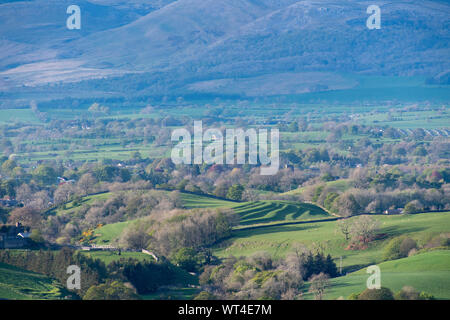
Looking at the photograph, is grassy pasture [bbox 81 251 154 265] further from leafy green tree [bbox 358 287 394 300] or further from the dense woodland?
leafy green tree [bbox 358 287 394 300]

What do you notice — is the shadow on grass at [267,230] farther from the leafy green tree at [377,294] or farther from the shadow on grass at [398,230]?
the leafy green tree at [377,294]

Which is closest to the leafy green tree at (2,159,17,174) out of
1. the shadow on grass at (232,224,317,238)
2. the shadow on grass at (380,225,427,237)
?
the shadow on grass at (232,224,317,238)

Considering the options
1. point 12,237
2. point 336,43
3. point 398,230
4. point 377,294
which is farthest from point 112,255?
point 336,43

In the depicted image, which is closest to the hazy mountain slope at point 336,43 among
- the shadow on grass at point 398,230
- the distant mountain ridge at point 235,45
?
the distant mountain ridge at point 235,45

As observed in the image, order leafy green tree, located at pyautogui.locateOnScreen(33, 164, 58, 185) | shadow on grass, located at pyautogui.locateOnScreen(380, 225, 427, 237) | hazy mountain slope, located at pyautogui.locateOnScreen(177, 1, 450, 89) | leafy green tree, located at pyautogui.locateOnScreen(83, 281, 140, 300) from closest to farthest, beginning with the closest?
leafy green tree, located at pyautogui.locateOnScreen(83, 281, 140, 300) < shadow on grass, located at pyautogui.locateOnScreen(380, 225, 427, 237) < leafy green tree, located at pyautogui.locateOnScreen(33, 164, 58, 185) < hazy mountain slope, located at pyautogui.locateOnScreen(177, 1, 450, 89)

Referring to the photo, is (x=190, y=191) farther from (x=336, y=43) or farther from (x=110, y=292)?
(x=336, y=43)
